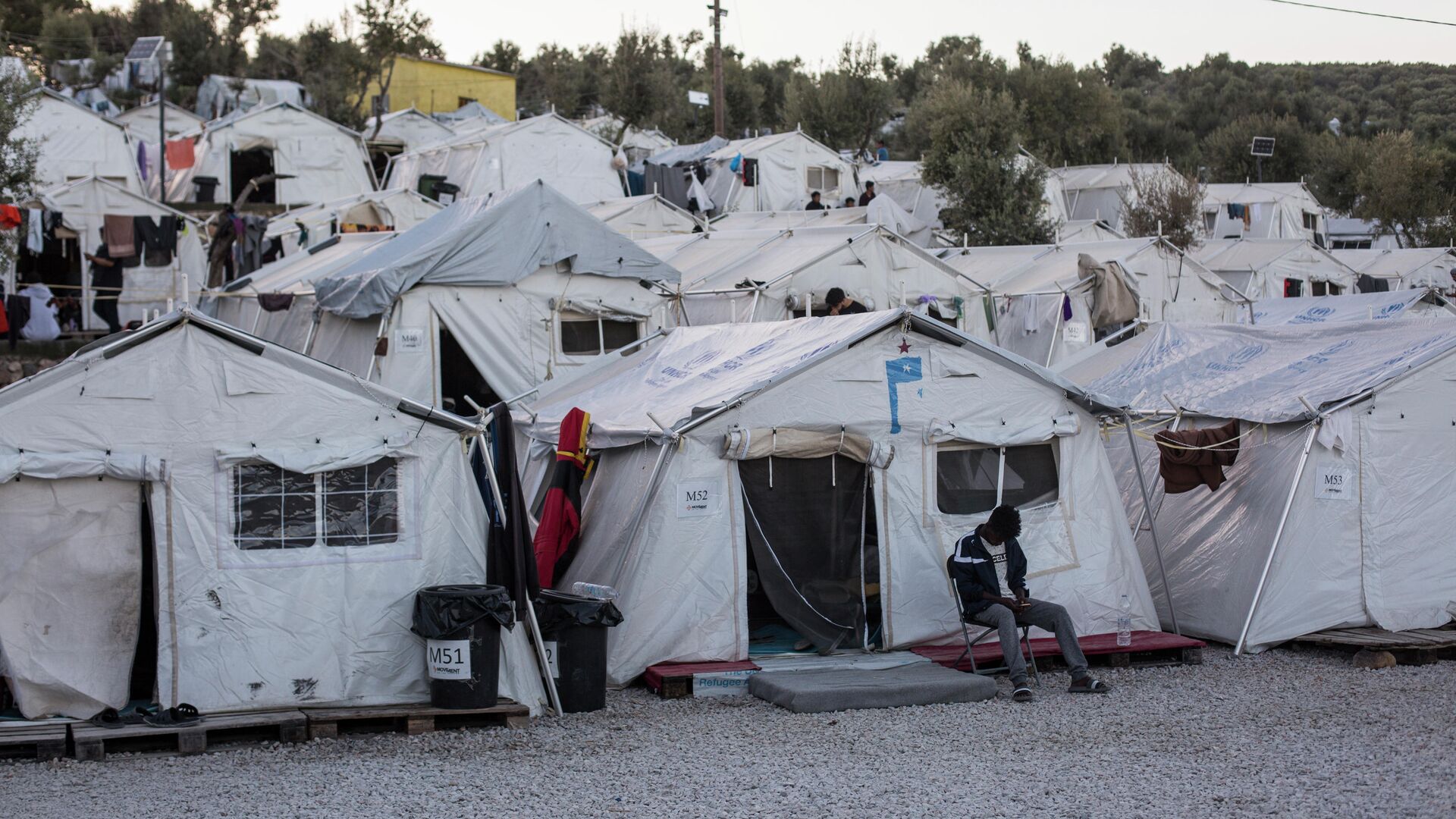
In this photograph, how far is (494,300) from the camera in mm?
16391

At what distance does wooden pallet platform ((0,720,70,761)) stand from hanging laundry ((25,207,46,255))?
15985 millimetres

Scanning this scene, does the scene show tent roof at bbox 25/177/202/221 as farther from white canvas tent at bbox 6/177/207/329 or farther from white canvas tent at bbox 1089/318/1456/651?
white canvas tent at bbox 1089/318/1456/651

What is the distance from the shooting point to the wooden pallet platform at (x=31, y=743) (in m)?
7.36

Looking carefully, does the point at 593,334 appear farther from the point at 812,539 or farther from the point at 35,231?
the point at 35,231

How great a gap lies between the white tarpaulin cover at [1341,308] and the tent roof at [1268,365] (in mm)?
4539

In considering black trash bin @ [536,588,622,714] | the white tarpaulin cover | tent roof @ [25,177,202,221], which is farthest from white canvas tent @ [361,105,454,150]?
black trash bin @ [536,588,622,714]

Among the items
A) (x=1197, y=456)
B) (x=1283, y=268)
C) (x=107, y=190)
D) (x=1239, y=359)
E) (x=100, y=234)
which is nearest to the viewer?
(x=1197, y=456)

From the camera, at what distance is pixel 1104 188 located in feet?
133

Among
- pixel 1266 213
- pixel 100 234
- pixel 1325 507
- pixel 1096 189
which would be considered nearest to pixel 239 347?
pixel 1325 507

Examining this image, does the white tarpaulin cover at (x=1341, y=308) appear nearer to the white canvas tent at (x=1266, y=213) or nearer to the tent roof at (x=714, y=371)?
the tent roof at (x=714, y=371)

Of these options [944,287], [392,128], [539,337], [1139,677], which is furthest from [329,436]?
[392,128]

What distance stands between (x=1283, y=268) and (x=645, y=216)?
14000 millimetres

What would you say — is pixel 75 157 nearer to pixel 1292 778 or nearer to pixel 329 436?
pixel 329 436

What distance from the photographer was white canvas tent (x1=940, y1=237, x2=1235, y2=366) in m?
21.3
